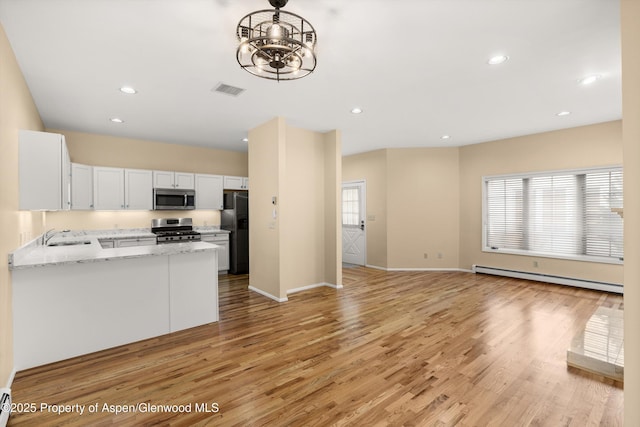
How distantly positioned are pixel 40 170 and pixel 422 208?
6.57 metres

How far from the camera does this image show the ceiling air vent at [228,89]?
11.5ft

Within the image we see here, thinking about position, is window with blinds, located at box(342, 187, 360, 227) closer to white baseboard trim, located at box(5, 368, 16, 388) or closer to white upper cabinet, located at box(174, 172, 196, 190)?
white upper cabinet, located at box(174, 172, 196, 190)

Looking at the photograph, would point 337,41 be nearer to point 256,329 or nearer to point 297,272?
point 256,329

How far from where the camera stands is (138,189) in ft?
19.2

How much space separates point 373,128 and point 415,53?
8.60 feet

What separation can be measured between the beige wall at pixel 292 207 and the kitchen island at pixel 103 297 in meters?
1.22

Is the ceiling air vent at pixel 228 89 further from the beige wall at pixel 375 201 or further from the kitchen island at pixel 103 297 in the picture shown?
the beige wall at pixel 375 201

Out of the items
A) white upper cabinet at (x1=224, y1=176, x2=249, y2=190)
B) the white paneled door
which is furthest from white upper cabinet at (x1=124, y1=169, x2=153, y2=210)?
the white paneled door

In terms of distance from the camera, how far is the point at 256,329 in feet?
11.8

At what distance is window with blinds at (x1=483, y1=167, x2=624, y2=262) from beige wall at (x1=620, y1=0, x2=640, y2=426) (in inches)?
179

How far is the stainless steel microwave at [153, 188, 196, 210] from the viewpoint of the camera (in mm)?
6031

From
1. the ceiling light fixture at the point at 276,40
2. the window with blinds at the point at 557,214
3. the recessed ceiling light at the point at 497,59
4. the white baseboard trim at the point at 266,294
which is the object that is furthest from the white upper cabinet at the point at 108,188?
the window with blinds at the point at 557,214

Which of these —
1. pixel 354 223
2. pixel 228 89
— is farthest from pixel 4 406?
pixel 354 223

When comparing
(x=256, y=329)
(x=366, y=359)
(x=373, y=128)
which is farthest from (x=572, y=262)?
(x=256, y=329)
